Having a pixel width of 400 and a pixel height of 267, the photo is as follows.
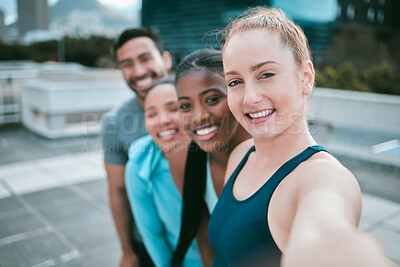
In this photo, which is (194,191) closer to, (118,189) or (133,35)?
(118,189)

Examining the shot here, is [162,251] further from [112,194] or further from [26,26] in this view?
[26,26]

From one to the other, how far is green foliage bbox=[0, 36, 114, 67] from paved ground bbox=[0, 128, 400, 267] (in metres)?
22.5

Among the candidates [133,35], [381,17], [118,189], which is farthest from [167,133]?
[381,17]

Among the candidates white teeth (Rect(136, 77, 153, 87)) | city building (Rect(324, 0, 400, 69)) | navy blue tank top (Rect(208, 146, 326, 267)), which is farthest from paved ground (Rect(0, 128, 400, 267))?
city building (Rect(324, 0, 400, 69))

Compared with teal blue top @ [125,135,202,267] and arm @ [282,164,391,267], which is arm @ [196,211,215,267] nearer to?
teal blue top @ [125,135,202,267]

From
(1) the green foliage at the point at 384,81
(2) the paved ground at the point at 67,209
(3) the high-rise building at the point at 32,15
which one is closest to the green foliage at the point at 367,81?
(1) the green foliage at the point at 384,81

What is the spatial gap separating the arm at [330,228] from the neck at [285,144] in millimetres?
177

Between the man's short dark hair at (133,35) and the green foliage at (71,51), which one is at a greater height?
the man's short dark hair at (133,35)

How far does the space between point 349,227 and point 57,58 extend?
3332 centimetres

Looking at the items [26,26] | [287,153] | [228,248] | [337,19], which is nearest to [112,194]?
[228,248]

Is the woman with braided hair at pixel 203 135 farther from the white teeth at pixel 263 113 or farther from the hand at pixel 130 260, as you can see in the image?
Answer: the hand at pixel 130 260

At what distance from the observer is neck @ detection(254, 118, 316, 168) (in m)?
1.07

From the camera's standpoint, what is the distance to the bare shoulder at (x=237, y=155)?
55.1 inches

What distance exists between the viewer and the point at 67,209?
15.1 ft
